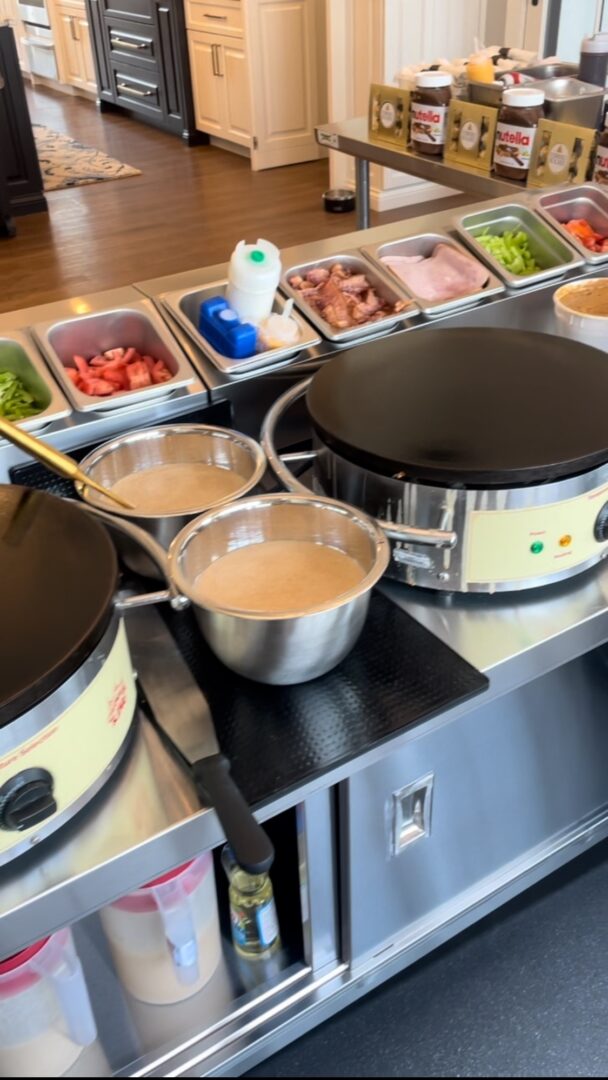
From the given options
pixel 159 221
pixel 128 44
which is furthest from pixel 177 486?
pixel 128 44

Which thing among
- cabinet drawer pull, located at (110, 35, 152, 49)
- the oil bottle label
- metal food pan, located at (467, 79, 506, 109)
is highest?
metal food pan, located at (467, 79, 506, 109)

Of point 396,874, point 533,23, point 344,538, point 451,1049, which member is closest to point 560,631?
point 344,538

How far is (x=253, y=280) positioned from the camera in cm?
119

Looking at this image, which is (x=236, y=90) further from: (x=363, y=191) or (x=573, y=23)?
(x=363, y=191)

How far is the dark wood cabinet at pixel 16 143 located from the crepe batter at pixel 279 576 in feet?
12.6

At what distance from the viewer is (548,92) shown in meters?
2.04

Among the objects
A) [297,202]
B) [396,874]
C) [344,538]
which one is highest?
[344,538]

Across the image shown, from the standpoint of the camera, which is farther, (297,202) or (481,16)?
(297,202)

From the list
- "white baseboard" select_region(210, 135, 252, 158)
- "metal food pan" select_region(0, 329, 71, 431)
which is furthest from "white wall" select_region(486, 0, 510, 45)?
"metal food pan" select_region(0, 329, 71, 431)

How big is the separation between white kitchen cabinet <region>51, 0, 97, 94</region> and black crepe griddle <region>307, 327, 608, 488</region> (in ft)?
20.1

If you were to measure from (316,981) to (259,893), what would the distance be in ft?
0.49

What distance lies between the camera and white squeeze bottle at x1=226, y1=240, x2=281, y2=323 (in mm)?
1192

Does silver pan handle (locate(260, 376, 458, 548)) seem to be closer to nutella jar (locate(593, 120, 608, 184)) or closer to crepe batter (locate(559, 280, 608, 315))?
crepe batter (locate(559, 280, 608, 315))

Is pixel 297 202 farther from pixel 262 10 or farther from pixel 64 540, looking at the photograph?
pixel 64 540
